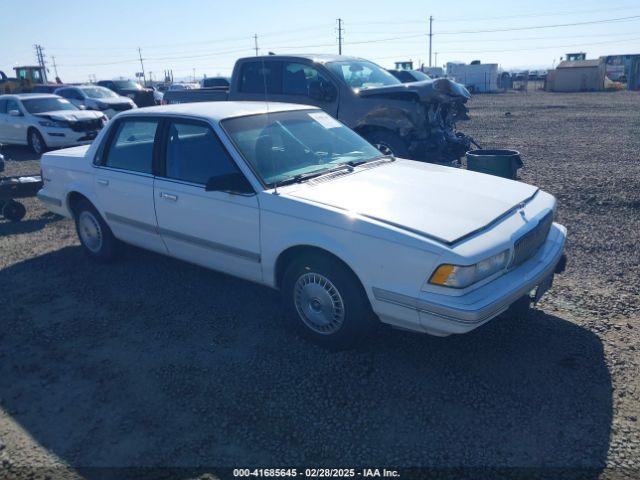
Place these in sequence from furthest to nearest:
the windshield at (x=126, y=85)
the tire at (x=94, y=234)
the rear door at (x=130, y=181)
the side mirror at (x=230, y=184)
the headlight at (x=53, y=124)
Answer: the windshield at (x=126, y=85), the headlight at (x=53, y=124), the tire at (x=94, y=234), the rear door at (x=130, y=181), the side mirror at (x=230, y=184)

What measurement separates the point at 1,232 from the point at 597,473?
730 centimetres

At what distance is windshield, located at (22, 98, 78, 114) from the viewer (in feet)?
46.0

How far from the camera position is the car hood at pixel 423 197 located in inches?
132

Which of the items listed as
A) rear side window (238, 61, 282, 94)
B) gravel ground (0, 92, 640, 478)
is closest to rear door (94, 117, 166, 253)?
gravel ground (0, 92, 640, 478)

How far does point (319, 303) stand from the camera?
3.76 m

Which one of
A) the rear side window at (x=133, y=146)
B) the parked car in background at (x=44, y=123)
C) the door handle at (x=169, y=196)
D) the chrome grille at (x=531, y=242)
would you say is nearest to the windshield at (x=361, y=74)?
the rear side window at (x=133, y=146)

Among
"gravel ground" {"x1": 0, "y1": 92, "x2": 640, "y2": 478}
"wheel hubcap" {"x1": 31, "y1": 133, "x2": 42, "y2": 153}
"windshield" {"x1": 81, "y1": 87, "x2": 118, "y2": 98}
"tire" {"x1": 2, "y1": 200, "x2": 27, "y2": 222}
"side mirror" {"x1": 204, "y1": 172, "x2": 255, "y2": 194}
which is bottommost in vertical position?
"gravel ground" {"x1": 0, "y1": 92, "x2": 640, "y2": 478}

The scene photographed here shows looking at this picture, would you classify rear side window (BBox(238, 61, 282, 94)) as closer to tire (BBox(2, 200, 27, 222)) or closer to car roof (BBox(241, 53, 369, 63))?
car roof (BBox(241, 53, 369, 63))

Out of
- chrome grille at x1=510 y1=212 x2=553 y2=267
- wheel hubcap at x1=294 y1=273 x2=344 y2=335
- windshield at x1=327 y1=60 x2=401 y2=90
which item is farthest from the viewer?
windshield at x1=327 y1=60 x2=401 y2=90

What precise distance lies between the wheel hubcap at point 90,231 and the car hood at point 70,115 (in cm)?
909

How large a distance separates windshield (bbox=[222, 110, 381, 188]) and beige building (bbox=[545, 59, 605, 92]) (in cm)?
4025

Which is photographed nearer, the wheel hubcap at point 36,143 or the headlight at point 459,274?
the headlight at point 459,274

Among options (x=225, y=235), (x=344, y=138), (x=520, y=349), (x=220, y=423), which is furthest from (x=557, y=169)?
(x=220, y=423)

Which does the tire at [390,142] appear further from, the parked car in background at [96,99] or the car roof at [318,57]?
the parked car in background at [96,99]
